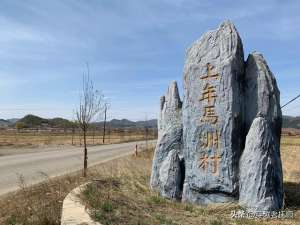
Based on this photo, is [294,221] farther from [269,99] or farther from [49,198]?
[49,198]

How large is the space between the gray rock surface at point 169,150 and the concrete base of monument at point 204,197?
289 mm

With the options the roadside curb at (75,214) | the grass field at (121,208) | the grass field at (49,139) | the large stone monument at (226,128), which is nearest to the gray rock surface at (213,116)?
the large stone monument at (226,128)

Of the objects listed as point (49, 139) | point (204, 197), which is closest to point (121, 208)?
point (204, 197)

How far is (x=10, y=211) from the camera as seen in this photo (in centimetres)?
933

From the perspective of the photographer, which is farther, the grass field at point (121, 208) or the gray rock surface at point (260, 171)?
the gray rock surface at point (260, 171)

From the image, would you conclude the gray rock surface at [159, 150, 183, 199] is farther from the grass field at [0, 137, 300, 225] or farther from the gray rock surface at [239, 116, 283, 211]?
the gray rock surface at [239, 116, 283, 211]

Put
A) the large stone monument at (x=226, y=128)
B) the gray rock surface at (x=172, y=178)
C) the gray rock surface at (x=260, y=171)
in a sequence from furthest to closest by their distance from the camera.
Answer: the gray rock surface at (x=172, y=178) → the large stone monument at (x=226, y=128) → the gray rock surface at (x=260, y=171)

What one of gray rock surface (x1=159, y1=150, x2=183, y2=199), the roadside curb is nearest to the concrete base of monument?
gray rock surface (x1=159, y1=150, x2=183, y2=199)

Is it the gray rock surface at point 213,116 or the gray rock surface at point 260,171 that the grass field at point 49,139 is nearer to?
the gray rock surface at point 213,116

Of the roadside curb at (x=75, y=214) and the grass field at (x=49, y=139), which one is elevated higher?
the grass field at (x=49, y=139)

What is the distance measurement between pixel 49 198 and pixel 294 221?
515 centimetres

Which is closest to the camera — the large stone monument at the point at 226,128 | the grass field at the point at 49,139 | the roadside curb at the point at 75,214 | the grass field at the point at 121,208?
the roadside curb at the point at 75,214

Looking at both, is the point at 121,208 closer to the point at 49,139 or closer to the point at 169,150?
the point at 169,150

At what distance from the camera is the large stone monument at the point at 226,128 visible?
9.10 m
